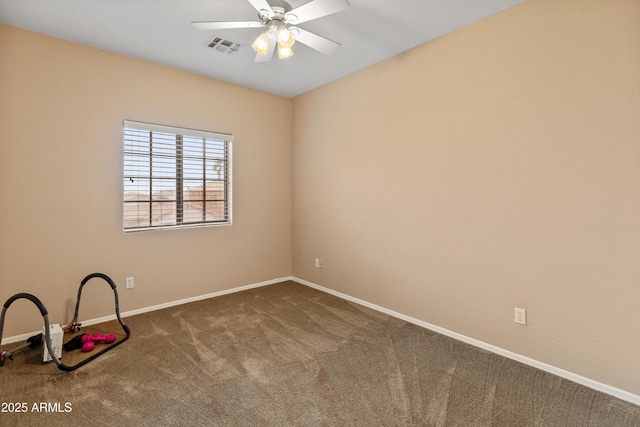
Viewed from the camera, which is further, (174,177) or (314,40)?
(174,177)

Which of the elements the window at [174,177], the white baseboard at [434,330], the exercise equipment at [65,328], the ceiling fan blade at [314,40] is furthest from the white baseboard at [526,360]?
the ceiling fan blade at [314,40]

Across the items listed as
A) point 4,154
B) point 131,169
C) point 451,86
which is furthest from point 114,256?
point 451,86

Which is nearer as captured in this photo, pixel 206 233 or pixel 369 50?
pixel 369 50

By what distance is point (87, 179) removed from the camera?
10.3 ft

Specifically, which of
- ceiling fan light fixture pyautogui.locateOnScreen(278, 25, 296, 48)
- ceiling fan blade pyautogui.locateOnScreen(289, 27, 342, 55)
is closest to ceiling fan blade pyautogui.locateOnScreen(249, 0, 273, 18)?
ceiling fan light fixture pyautogui.locateOnScreen(278, 25, 296, 48)

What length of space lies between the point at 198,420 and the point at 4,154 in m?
2.81

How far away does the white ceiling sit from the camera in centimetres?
247

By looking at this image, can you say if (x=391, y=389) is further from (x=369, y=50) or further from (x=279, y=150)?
(x=279, y=150)

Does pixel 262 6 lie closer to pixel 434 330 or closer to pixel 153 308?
pixel 434 330

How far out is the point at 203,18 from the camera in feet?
8.68

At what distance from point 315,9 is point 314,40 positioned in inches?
16.0

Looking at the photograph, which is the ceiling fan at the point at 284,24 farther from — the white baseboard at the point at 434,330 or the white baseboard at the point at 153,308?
the white baseboard at the point at 153,308

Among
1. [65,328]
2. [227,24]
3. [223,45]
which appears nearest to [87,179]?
[65,328]

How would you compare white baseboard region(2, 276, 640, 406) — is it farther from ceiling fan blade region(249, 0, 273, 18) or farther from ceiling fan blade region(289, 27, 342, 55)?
ceiling fan blade region(249, 0, 273, 18)
